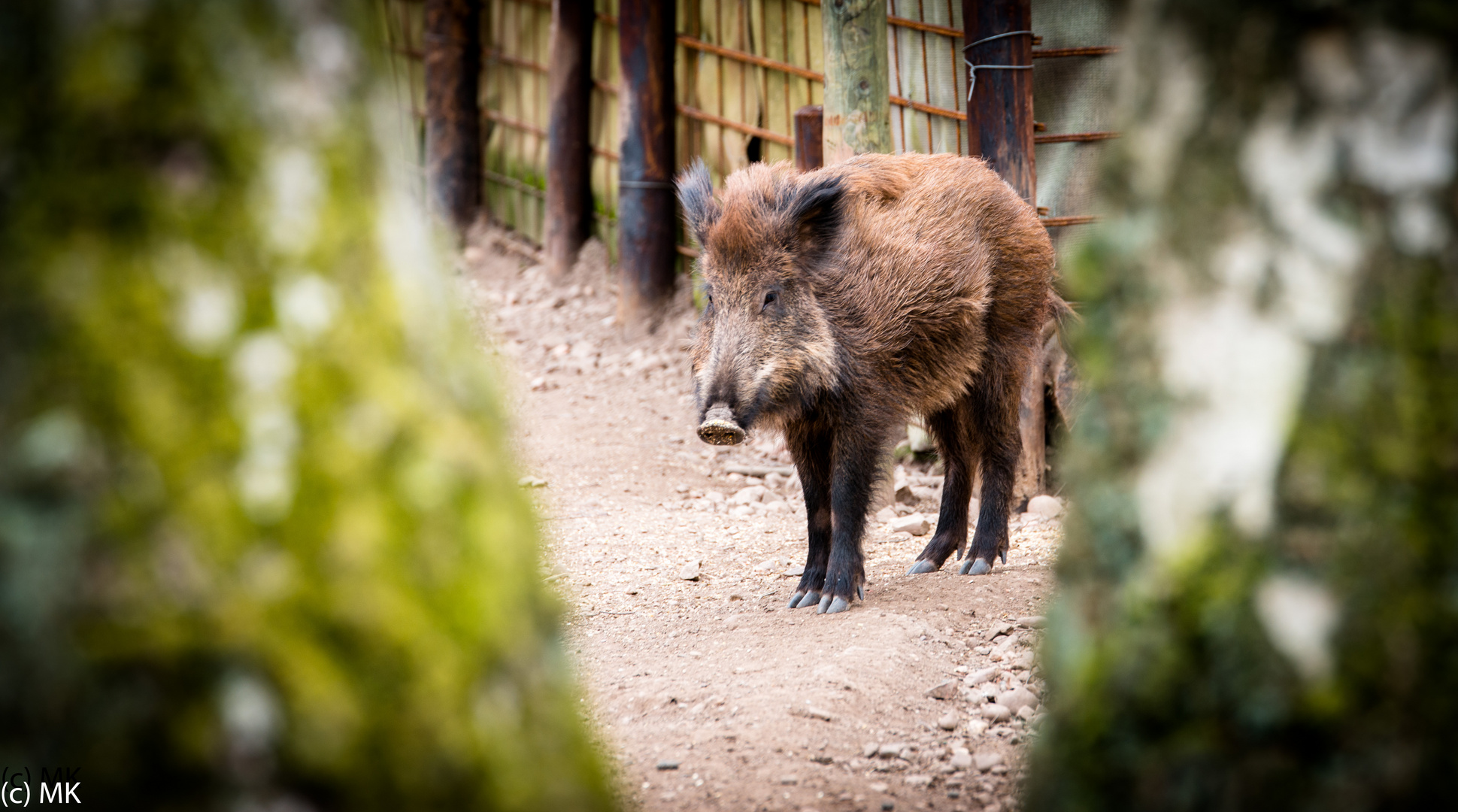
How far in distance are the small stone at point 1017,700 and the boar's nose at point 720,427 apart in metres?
1.21

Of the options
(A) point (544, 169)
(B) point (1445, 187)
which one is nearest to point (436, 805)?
(B) point (1445, 187)

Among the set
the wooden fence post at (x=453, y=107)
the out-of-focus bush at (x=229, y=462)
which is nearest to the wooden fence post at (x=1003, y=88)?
the out-of-focus bush at (x=229, y=462)

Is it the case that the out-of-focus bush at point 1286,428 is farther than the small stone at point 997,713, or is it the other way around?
the small stone at point 997,713

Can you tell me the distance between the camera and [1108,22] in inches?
211

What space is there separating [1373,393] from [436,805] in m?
1.09

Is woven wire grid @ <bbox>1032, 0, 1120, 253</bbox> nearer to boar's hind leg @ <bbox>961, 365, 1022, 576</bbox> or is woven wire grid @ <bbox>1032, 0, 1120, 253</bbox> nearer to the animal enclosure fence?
the animal enclosure fence

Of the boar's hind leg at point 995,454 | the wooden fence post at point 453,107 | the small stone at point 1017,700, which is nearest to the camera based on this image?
the small stone at point 1017,700

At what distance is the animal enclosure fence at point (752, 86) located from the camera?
5406 mm

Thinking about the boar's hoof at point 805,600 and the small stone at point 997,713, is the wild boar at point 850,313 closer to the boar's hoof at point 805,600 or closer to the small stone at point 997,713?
the boar's hoof at point 805,600

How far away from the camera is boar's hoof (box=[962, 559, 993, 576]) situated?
14.4 feet

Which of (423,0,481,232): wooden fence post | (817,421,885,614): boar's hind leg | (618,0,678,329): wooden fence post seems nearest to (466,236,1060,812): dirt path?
(817,421,885,614): boar's hind leg

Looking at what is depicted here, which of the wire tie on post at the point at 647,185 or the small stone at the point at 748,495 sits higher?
the wire tie on post at the point at 647,185

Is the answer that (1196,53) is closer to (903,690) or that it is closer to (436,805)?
(436,805)

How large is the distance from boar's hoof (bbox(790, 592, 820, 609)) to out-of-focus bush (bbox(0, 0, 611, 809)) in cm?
278
